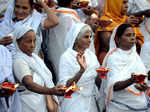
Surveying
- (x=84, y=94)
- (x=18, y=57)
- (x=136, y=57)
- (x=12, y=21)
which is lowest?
(x=84, y=94)

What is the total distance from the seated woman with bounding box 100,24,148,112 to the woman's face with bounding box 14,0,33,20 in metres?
1.32

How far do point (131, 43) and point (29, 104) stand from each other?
1.77 meters

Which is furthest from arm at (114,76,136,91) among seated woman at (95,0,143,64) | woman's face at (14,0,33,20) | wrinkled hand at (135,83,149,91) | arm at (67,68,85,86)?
woman's face at (14,0,33,20)

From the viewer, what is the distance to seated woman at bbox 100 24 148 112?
16.3ft

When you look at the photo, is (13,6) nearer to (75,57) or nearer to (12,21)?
(12,21)

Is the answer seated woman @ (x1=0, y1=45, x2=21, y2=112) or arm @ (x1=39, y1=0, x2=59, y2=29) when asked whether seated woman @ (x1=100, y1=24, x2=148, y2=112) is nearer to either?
arm @ (x1=39, y1=0, x2=59, y2=29)

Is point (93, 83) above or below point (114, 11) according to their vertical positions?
below

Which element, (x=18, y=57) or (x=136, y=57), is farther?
(x=136, y=57)

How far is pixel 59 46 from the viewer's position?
5.97m

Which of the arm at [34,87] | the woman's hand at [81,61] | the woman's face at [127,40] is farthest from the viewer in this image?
the woman's face at [127,40]

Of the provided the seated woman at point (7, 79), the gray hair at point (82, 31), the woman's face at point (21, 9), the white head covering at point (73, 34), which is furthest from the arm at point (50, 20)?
the seated woman at point (7, 79)

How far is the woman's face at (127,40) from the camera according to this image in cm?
523

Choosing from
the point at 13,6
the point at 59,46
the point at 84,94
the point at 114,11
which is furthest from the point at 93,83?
the point at 114,11

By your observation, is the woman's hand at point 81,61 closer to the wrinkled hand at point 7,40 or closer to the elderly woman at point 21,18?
the wrinkled hand at point 7,40
